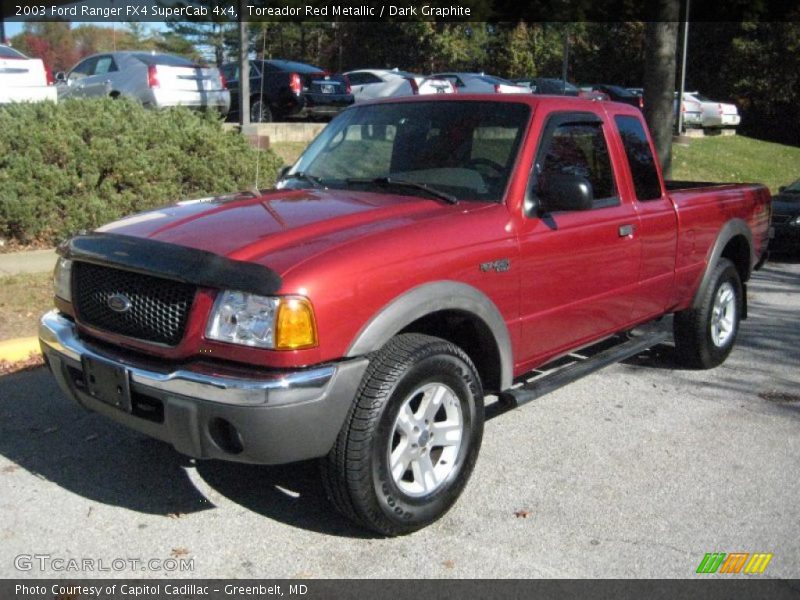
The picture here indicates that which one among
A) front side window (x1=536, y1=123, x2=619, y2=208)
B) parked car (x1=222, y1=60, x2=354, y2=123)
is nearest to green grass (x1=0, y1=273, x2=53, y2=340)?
front side window (x1=536, y1=123, x2=619, y2=208)

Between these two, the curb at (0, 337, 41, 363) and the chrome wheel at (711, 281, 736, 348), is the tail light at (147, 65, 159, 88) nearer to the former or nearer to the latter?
the curb at (0, 337, 41, 363)

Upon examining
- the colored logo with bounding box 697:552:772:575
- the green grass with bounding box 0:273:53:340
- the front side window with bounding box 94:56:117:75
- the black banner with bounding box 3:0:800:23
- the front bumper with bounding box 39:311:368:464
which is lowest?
the colored logo with bounding box 697:552:772:575

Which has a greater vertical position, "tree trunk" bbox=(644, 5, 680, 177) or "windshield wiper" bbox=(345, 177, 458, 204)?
Result: "tree trunk" bbox=(644, 5, 680, 177)

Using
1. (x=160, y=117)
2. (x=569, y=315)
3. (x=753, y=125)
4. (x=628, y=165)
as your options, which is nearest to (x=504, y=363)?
(x=569, y=315)

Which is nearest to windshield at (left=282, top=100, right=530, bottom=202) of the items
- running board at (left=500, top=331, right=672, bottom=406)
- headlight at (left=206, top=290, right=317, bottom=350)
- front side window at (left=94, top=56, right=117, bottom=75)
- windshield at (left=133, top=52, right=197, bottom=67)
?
running board at (left=500, top=331, right=672, bottom=406)

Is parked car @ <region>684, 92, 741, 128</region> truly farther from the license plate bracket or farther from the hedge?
the license plate bracket

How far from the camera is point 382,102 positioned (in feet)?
16.9

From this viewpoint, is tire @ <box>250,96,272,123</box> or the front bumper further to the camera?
Result: tire @ <box>250,96,272,123</box>

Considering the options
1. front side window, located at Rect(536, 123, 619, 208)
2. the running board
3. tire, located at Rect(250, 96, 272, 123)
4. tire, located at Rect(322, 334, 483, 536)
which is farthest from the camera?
tire, located at Rect(250, 96, 272, 123)

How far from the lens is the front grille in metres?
3.47

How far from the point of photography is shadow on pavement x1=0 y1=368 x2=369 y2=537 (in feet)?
13.2

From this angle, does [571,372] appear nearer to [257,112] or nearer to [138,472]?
[138,472]

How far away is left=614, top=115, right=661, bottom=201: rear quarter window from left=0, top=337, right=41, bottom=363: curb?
4197mm

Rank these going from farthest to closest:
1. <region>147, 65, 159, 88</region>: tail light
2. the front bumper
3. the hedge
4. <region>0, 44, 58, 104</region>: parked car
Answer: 1. <region>147, 65, 159, 88</region>: tail light
2. <region>0, 44, 58, 104</region>: parked car
3. the hedge
4. the front bumper
